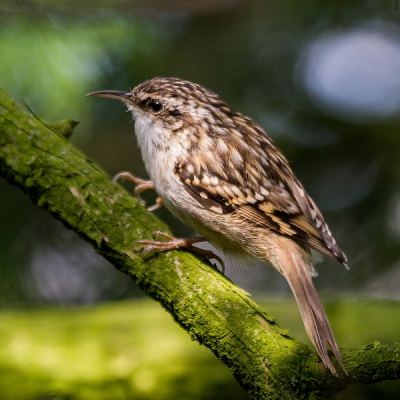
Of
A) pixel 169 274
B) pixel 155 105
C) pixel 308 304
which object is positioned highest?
pixel 155 105

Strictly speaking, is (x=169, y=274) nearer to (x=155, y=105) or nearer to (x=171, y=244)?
→ (x=171, y=244)

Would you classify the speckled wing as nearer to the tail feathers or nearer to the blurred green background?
the tail feathers

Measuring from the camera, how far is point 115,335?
3.07 meters

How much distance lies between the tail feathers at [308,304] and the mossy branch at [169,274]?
0.06 metres

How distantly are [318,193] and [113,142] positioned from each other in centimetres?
190

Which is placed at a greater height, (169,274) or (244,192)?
(244,192)

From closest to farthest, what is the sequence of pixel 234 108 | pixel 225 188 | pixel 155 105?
pixel 225 188
pixel 155 105
pixel 234 108

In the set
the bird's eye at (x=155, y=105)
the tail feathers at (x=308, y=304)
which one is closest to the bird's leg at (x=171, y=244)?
the tail feathers at (x=308, y=304)

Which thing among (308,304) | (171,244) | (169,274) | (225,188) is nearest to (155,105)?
(225,188)

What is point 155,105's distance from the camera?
2.90 meters

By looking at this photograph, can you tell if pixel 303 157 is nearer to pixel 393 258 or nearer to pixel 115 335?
pixel 393 258

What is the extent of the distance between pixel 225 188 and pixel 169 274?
0.56 meters

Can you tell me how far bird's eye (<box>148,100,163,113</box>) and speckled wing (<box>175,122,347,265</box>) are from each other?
1.14ft

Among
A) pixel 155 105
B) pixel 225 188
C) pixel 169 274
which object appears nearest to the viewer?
pixel 169 274
